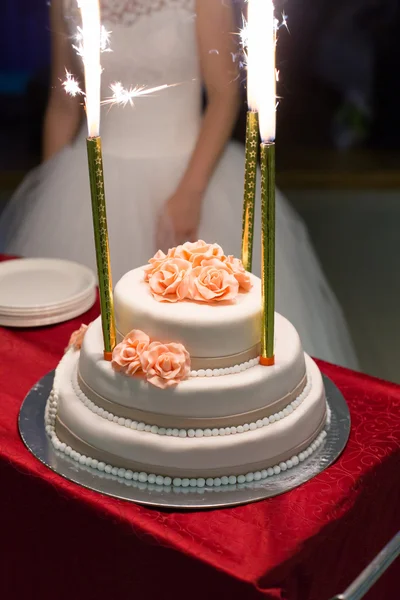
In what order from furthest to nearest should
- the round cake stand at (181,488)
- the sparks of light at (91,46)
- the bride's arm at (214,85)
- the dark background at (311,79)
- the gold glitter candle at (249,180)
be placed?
the dark background at (311,79), the bride's arm at (214,85), the gold glitter candle at (249,180), the round cake stand at (181,488), the sparks of light at (91,46)

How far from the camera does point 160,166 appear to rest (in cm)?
233

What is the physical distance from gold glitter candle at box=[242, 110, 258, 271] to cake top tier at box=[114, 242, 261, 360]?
0.33ft

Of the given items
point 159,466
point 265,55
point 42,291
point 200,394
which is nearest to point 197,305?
point 200,394

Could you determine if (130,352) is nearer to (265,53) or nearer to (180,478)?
(180,478)

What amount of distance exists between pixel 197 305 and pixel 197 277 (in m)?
0.05

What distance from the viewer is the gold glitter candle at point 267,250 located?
98 cm

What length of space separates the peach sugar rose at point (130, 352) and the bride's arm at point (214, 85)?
121 centimetres

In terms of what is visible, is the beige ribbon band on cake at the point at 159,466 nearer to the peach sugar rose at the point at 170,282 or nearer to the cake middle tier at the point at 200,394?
the cake middle tier at the point at 200,394

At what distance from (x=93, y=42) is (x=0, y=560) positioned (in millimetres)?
862

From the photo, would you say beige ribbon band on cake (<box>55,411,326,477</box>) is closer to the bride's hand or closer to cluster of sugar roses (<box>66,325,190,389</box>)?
cluster of sugar roses (<box>66,325,190,389</box>)

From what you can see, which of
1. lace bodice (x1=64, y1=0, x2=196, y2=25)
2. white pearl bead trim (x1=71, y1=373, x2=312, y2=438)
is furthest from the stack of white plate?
lace bodice (x1=64, y1=0, x2=196, y2=25)

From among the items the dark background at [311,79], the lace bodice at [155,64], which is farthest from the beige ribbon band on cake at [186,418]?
the dark background at [311,79]

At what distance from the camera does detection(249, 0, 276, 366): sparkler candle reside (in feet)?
2.95

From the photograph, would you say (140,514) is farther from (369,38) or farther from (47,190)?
(369,38)
